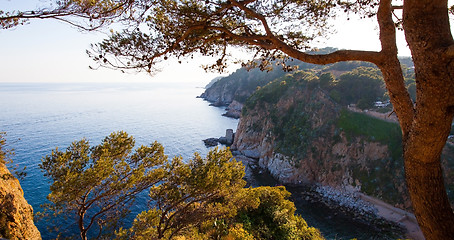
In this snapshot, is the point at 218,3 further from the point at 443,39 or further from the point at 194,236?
the point at 194,236

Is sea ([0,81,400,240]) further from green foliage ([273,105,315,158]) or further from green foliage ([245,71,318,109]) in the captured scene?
green foliage ([245,71,318,109])

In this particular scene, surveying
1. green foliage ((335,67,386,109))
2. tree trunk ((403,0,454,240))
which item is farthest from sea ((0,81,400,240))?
green foliage ((335,67,386,109))

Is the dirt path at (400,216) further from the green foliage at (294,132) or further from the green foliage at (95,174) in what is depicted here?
the green foliage at (95,174)

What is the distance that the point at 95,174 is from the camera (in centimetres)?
647

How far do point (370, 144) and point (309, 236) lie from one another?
17.2 m

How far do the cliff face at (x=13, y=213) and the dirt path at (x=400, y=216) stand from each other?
76.8 ft

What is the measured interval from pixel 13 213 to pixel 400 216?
83.2 ft

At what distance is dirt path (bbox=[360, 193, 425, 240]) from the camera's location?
18.4 metres

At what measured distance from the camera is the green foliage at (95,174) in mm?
6395

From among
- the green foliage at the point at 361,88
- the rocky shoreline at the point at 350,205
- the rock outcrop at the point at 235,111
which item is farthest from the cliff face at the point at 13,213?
the rock outcrop at the point at 235,111

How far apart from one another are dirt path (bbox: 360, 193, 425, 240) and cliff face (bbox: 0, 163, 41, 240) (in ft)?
76.8

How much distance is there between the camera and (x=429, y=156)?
278 cm

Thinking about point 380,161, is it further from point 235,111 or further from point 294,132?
point 235,111

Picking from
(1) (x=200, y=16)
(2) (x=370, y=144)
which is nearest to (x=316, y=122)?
(2) (x=370, y=144)
